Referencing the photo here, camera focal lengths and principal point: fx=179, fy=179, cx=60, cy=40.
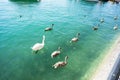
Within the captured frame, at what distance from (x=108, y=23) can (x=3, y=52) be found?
20.2m

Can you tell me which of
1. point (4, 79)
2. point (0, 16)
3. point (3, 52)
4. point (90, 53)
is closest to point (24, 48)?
point (3, 52)

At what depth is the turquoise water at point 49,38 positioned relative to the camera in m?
16.7

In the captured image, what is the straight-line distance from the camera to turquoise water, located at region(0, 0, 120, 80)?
1672 cm

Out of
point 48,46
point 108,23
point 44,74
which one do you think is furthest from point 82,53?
point 108,23

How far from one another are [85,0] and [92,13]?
12956 millimetres

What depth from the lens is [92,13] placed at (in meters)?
38.2

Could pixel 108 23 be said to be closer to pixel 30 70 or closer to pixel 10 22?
pixel 10 22

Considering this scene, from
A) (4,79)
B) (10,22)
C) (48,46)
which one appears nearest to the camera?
(4,79)

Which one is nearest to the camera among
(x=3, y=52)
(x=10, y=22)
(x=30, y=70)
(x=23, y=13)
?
(x=30, y=70)

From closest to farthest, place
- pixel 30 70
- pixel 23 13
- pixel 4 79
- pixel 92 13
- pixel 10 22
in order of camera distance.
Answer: pixel 4 79
pixel 30 70
pixel 10 22
pixel 23 13
pixel 92 13

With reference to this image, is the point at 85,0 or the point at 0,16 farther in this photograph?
the point at 85,0

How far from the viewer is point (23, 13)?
113 feet

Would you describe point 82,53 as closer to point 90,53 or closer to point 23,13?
point 90,53

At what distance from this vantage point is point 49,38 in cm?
2402
